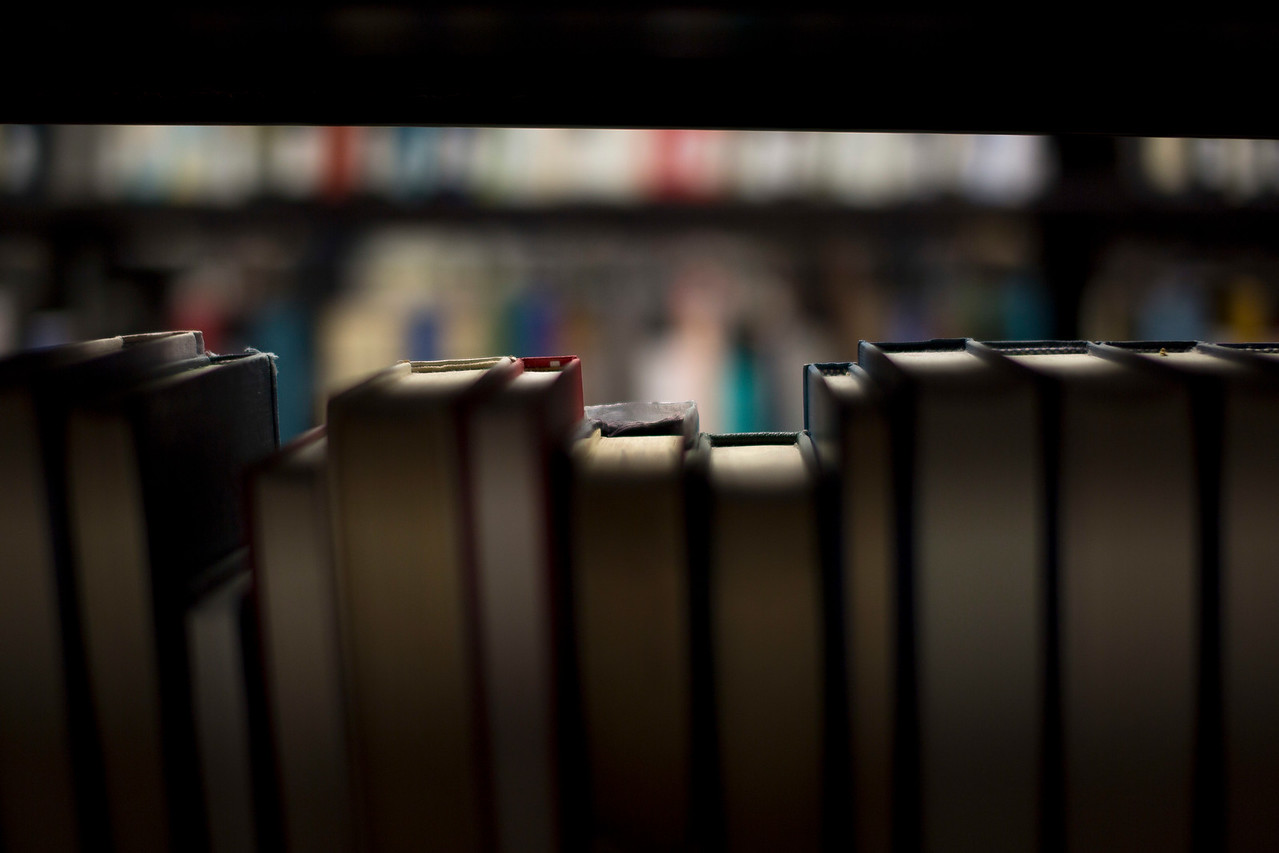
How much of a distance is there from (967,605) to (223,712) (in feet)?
0.94

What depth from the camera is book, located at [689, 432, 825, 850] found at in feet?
1.01

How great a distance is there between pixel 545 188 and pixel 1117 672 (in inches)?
58.5

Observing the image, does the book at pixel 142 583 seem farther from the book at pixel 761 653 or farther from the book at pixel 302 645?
the book at pixel 761 653

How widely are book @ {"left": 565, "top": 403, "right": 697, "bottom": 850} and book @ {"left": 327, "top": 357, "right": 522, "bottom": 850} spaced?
0.13 feet

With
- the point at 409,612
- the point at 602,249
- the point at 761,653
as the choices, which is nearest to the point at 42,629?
the point at 409,612

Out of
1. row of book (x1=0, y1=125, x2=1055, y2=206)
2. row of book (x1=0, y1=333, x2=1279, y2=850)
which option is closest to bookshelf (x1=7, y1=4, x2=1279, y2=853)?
row of book (x1=0, y1=333, x2=1279, y2=850)

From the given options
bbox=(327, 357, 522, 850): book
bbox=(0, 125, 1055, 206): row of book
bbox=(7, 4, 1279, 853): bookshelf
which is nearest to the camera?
bbox=(327, 357, 522, 850): book

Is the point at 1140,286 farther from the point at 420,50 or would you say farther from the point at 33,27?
the point at 33,27

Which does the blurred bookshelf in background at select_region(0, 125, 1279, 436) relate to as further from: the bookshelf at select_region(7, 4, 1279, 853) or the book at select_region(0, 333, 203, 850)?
the book at select_region(0, 333, 203, 850)

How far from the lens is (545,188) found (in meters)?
1.64

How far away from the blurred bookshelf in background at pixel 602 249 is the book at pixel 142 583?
1.37 m

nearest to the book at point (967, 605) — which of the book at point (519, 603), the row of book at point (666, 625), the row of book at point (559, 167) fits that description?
the row of book at point (666, 625)

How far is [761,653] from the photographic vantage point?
1.02ft

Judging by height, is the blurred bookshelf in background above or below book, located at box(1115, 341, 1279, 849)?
above
